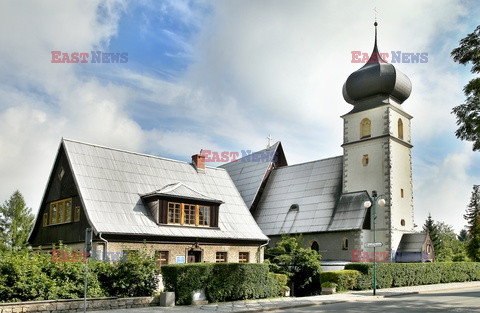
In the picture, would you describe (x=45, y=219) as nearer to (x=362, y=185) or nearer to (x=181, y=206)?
(x=181, y=206)

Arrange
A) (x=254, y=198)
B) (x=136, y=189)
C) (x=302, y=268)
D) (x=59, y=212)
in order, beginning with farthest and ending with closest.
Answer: (x=254, y=198) < (x=136, y=189) < (x=59, y=212) < (x=302, y=268)

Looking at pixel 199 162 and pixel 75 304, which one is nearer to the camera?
pixel 75 304

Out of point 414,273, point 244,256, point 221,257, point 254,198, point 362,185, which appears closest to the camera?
point 221,257

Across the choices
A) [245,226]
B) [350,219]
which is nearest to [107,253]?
[245,226]

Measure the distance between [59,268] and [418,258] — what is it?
84.3 feet

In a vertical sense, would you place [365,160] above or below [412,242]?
above

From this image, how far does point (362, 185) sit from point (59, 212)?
22.0 m

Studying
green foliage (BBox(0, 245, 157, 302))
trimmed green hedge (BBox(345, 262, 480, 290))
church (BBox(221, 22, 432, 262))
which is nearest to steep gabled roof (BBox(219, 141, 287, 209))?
church (BBox(221, 22, 432, 262))

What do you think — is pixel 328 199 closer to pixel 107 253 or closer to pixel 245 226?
pixel 245 226

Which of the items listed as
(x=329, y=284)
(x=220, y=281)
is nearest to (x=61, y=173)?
(x=220, y=281)

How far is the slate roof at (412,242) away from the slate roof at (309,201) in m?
3.73

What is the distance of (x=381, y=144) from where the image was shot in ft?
126

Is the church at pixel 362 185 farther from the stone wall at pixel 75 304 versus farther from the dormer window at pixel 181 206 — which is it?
the stone wall at pixel 75 304

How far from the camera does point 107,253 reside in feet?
82.4
